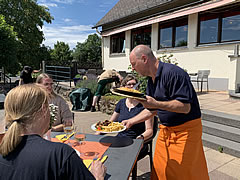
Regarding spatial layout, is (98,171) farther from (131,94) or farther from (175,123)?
(175,123)

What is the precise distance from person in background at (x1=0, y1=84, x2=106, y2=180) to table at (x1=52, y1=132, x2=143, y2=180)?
489 mm

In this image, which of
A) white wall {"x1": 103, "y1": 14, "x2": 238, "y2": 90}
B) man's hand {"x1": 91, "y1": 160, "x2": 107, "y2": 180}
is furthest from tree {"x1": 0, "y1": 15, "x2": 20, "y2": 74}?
man's hand {"x1": 91, "y1": 160, "x2": 107, "y2": 180}

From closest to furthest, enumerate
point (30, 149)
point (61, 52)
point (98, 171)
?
point (30, 149), point (98, 171), point (61, 52)

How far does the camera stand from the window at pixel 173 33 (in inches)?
396

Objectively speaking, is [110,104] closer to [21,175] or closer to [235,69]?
[235,69]

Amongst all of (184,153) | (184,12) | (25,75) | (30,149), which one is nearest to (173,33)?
(184,12)

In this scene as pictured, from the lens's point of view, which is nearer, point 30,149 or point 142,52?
point 30,149

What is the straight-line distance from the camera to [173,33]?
34.8 ft

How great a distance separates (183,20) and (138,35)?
3818 mm

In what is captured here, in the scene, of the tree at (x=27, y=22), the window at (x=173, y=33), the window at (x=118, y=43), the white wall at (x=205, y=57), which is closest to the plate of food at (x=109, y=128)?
the white wall at (x=205, y=57)

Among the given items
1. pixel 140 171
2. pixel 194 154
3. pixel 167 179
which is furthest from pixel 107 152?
pixel 140 171

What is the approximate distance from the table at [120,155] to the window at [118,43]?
504 inches

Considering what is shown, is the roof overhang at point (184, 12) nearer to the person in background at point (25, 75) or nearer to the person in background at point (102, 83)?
the person in background at point (102, 83)

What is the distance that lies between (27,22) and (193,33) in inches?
821
